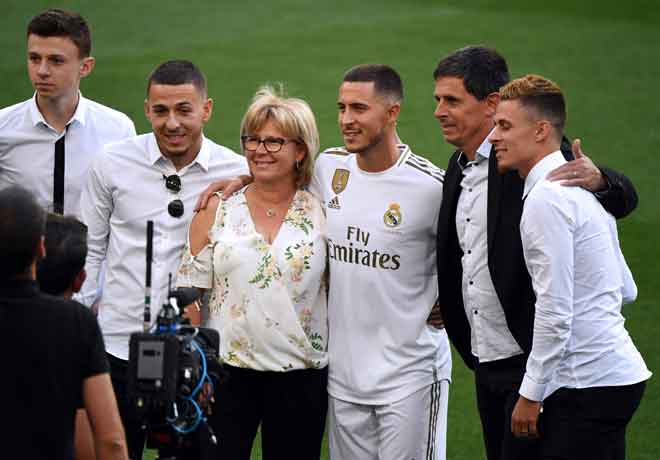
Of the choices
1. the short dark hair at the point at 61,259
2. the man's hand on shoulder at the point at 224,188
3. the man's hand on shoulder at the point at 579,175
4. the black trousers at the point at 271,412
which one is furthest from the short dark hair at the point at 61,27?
the man's hand on shoulder at the point at 579,175

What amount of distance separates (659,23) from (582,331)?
14054mm

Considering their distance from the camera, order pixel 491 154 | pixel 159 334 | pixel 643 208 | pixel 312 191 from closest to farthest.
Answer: pixel 159 334
pixel 491 154
pixel 312 191
pixel 643 208

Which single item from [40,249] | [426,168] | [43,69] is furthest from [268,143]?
[40,249]

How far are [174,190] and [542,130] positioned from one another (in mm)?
1677

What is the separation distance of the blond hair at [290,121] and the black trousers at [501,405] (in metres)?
1.13

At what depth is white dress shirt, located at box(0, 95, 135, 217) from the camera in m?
5.66

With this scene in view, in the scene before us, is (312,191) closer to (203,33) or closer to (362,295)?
(362,295)

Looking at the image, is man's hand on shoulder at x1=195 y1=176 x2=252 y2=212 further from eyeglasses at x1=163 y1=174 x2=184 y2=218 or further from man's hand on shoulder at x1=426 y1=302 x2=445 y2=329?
man's hand on shoulder at x1=426 y1=302 x2=445 y2=329

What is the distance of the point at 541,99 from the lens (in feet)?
15.0

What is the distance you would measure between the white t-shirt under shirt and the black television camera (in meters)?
0.99

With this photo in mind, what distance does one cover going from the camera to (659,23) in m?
17.6

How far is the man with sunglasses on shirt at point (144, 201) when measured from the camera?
5332 millimetres

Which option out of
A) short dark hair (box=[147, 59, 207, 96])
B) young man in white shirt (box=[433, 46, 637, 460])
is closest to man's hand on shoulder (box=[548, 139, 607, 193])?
young man in white shirt (box=[433, 46, 637, 460])

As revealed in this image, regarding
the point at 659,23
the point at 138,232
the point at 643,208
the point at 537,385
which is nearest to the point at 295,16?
the point at 659,23
